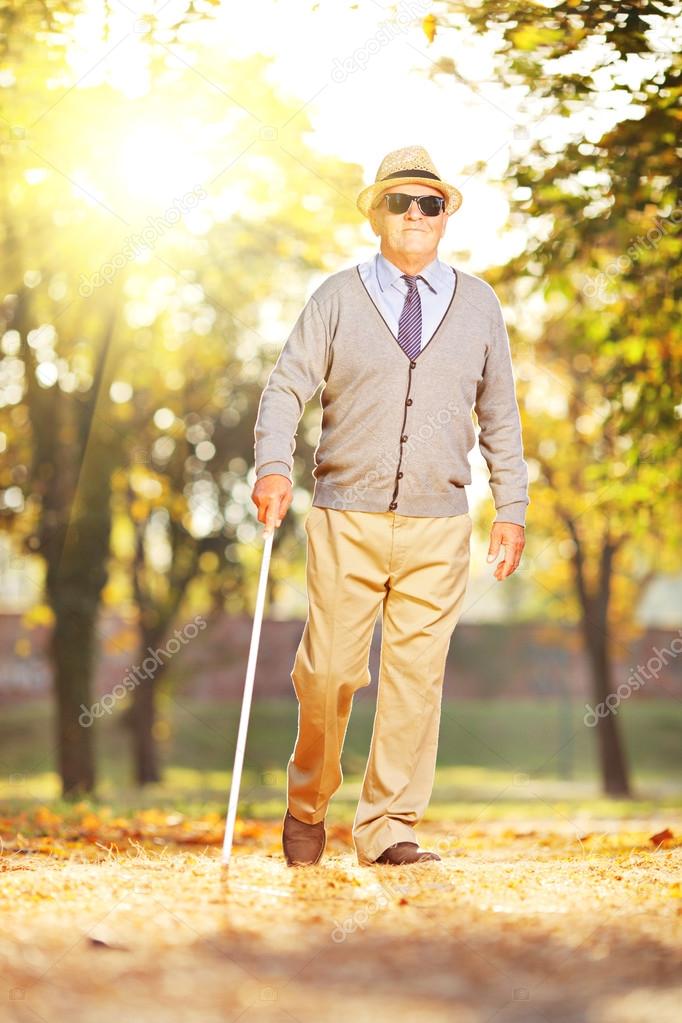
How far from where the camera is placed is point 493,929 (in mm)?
3197

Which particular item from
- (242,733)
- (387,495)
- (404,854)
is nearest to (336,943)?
(242,733)

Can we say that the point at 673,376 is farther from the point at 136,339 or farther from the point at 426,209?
the point at 136,339

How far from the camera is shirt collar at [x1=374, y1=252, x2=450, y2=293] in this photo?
4551 mm

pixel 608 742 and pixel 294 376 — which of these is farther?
pixel 608 742

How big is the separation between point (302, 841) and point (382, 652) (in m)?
0.69

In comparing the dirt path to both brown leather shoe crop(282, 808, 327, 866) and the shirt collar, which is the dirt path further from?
the shirt collar

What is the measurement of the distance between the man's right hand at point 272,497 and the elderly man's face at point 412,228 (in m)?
0.91

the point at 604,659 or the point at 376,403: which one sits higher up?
the point at 376,403

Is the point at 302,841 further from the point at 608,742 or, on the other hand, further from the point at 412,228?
the point at 608,742

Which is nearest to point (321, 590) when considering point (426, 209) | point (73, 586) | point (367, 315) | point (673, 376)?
point (367, 315)

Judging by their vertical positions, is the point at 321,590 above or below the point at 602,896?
above

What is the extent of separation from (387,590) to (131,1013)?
2178 mm

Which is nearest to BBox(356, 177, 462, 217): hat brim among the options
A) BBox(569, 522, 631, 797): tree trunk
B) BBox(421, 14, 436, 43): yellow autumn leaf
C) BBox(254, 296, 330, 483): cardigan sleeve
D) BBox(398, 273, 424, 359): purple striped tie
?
BBox(398, 273, 424, 359): purple striped tie

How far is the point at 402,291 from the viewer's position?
454 centimetres
